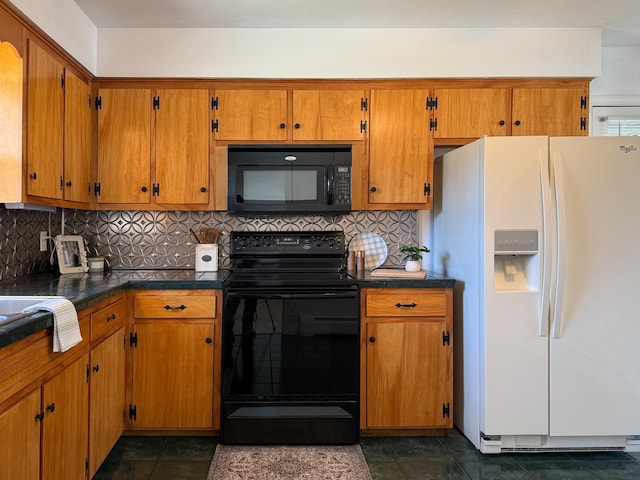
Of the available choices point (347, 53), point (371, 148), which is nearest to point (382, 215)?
point (371, 148)

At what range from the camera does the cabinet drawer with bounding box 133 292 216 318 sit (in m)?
2.44

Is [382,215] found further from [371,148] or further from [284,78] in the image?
[284,78]

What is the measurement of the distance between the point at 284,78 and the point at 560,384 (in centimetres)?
240

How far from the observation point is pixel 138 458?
7.53 ft

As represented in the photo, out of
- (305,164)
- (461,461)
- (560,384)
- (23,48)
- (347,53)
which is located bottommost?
(461,461)

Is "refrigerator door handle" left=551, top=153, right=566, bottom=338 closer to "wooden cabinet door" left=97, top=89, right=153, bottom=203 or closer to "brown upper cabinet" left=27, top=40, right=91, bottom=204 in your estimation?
"wooden cabinet door" left=97, top=89, right=153, bottom=203

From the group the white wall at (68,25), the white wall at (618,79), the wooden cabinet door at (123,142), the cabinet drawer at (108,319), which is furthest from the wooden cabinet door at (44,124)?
the white wall at (618,79)

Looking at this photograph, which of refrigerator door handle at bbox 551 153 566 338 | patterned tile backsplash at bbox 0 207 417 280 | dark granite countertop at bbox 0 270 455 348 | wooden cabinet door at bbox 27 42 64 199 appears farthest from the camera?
patterned tile backsplash at bbox 0 207 417 280

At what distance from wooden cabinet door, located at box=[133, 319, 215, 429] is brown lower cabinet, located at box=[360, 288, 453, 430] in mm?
894

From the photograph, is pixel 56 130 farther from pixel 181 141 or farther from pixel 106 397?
pixel 106 397

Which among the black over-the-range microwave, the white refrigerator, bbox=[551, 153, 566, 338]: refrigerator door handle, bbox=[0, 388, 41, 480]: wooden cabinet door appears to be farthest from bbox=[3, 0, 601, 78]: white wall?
bbox=[0, 388, 41, 480]: wooden cabinet door

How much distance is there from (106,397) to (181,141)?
1.57 m

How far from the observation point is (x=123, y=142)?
9.21 ft

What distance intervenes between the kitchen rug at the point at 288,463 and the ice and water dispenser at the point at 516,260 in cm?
120
